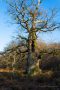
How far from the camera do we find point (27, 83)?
1969 centimetres

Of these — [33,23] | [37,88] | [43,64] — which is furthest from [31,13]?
→ [37,88]

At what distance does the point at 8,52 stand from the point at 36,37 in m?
3.60

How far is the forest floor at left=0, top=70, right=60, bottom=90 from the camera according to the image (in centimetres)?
1701

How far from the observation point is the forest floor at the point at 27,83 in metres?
17.0

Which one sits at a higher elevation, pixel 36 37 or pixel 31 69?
pixel 36 37

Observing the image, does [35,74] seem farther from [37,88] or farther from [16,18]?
[37,88]

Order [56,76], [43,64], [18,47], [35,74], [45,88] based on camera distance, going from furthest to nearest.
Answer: [43,64] < [18,47] < [35,74] < [56,76] < [45,88]

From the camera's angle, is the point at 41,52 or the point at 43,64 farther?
the point at 43,64

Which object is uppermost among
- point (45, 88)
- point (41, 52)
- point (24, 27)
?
point (24, 27)

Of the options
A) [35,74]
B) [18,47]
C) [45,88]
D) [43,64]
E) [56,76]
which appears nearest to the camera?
[45,88]

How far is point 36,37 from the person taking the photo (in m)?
26.2

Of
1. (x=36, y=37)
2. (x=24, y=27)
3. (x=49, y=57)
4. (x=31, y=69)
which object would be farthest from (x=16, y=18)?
(x=49, y=57)

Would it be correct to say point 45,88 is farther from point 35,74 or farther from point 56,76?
point 35,74

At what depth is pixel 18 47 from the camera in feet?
89.9
